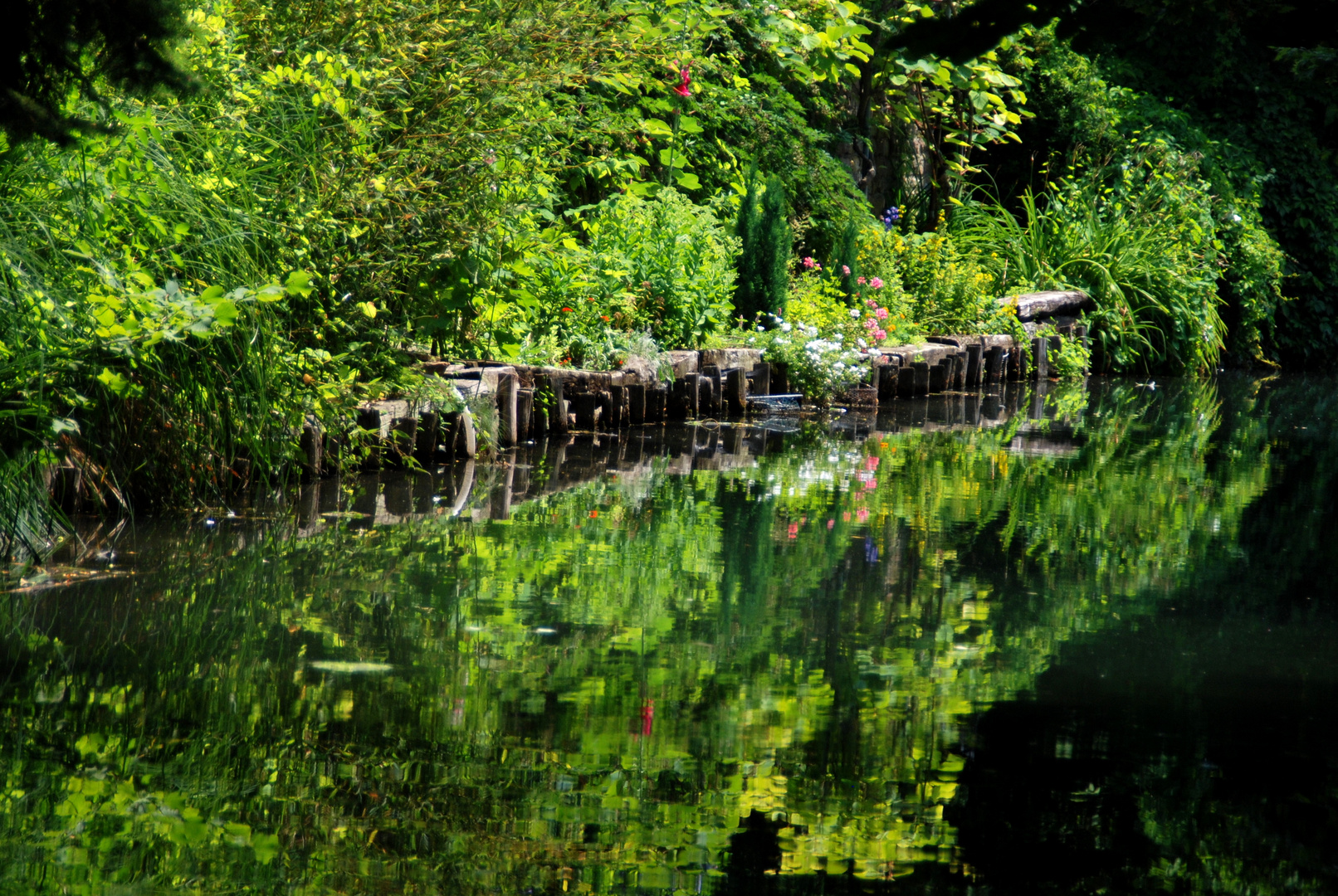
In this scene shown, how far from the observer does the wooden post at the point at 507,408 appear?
7.16 meters

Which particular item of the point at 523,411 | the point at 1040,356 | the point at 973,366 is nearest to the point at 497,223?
the point at 523,411

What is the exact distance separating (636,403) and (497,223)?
2076 mm

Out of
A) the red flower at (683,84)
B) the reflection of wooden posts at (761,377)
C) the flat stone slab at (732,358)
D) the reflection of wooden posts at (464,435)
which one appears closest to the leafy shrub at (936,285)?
the red flower at (683,84)

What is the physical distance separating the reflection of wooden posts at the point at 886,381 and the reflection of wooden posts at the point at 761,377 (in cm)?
146

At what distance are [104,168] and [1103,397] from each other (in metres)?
9.49

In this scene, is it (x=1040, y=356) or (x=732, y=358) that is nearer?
(x=732, y=358)

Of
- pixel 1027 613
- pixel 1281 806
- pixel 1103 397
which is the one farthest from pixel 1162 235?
pixel 1281 806

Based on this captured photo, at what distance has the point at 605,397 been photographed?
318 inches

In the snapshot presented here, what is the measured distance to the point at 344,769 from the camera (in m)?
2.76

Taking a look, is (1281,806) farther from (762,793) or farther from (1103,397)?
(1103,397)

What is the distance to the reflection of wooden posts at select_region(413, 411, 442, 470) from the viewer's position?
21.6 ft

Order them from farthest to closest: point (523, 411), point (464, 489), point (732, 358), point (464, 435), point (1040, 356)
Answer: point (1040, 356), point (732, 358), point (523, 411), point (464, 435), point (464, 489)

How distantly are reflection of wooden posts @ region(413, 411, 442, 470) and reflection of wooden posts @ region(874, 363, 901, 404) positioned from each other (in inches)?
196

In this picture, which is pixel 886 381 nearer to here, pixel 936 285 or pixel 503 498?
pixel 936 285
